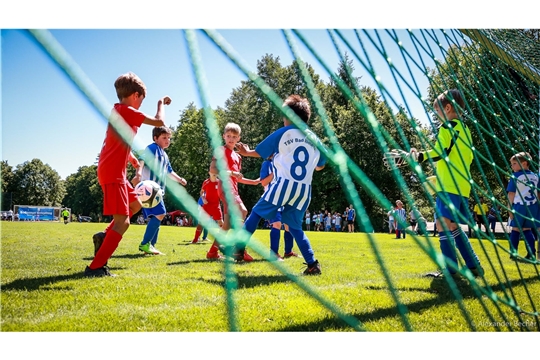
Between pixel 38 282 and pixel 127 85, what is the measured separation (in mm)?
1669

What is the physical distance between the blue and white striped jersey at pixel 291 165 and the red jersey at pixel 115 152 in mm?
1094

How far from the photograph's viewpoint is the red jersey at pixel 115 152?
10.4 ft

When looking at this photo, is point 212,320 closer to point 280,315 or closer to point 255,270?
point 280,315

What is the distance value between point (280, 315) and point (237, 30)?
1.94m

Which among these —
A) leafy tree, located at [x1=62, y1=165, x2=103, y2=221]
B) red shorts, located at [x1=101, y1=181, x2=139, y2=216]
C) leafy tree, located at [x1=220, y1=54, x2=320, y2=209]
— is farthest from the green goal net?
leafy tree, located at [x1=220, y1=54, x2=320, y2=209]

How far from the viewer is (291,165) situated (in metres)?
3.64

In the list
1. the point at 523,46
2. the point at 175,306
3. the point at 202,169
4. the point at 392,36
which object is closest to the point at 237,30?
the point at 392,36

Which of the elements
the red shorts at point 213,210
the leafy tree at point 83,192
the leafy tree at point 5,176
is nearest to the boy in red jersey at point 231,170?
the red shorts at point 213,210

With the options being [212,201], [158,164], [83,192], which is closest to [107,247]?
[158,164]

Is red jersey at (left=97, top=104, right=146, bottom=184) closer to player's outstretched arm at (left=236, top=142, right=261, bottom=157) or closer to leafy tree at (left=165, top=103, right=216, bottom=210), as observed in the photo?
player's outstretched arm at (left=236, top=142, right=261, bottom=157)

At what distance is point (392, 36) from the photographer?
107 inches

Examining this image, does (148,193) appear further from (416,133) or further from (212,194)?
(416,133)

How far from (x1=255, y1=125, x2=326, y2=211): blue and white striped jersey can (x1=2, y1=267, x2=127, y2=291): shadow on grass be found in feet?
5.86

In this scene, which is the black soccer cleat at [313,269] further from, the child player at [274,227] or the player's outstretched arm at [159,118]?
the player's outstretched arm at [159,118]
